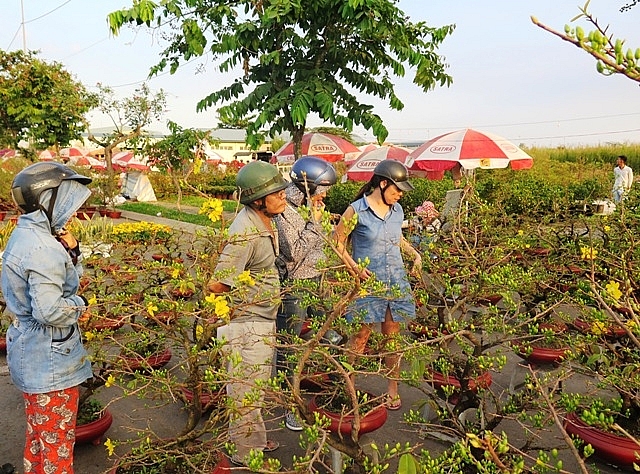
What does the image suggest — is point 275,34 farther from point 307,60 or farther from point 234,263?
point 234,263

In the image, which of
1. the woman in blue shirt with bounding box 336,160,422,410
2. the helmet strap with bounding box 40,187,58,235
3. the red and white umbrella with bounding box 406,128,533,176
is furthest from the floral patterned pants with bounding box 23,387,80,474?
the red and white umbrella with bounding box 406,128,533,176

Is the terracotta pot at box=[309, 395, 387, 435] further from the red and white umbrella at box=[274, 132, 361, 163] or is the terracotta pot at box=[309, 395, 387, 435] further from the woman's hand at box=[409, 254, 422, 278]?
the red and white umbrella at box=[274, 132, 361, 163]

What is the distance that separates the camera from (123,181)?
21797mm

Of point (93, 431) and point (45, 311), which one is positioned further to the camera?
point (93, 431)

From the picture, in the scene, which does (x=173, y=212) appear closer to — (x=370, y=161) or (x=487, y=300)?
(x=370, y=161)

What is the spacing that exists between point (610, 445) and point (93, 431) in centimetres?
282

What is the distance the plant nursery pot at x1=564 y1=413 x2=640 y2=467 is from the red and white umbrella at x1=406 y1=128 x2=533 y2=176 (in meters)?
6.25

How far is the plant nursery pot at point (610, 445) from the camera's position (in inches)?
109

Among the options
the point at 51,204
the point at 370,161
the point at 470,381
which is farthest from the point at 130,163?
the point at 470,381

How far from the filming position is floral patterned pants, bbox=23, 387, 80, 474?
2418 mm

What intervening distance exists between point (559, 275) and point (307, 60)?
15.4ft

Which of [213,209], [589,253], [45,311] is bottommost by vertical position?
[45,311]

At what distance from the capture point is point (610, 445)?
9.23 feet

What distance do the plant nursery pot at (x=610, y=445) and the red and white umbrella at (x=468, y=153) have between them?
6247 millimetres
